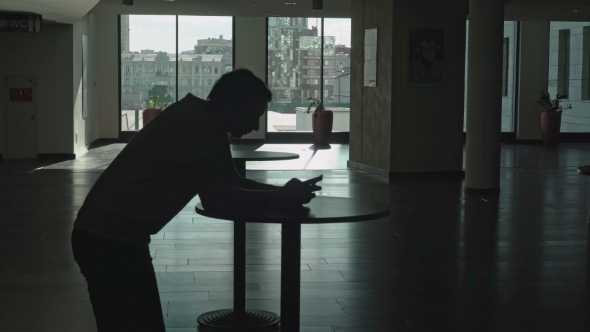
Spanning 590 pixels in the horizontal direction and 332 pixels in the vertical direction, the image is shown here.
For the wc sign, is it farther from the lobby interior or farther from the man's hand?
the man's hand

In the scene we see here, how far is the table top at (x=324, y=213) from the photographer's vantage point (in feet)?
10.7

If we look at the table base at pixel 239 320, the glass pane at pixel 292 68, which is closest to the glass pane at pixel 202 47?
the glass pane at pixel 292 68

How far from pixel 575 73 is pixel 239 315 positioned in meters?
19.8

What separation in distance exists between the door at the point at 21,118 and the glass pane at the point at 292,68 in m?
7.82

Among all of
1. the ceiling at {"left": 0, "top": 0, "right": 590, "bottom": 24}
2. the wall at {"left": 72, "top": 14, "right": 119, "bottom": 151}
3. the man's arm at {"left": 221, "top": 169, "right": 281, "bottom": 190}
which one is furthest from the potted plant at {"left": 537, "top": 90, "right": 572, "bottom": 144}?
the man's arm at {"left": 221, "top": 169, "right": 281, "bottom": 190}

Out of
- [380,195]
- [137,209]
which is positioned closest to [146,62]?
[380,195]

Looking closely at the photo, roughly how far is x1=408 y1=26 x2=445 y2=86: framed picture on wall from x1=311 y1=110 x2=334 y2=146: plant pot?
7661 millimetres

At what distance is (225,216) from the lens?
3.28 m

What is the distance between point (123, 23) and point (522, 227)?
16.0 meters

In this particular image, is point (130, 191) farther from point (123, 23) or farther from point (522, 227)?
point (123, 23)

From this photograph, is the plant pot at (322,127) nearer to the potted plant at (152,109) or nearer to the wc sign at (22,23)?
the potted plant at (152,109)

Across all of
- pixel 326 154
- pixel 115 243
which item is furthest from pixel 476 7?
pixel 115 243

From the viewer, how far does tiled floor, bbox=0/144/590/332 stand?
194 inches

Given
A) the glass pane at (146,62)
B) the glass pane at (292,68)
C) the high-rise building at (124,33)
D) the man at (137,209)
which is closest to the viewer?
the man at (137,209)
